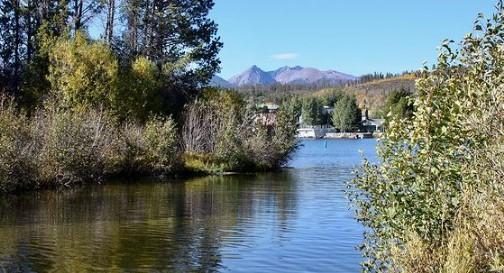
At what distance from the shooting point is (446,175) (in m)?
8.36

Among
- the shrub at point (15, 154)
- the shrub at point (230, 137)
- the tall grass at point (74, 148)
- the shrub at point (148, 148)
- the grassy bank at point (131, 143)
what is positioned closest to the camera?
the shrub at point (15, 154)

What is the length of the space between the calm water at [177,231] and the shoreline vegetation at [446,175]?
5.53 metres

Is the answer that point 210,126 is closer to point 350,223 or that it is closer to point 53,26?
point 53,26

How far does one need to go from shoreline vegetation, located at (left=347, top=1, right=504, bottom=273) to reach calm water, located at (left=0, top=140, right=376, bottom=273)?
553 cm

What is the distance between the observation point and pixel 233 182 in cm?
3638

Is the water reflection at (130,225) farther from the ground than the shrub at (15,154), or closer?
closer

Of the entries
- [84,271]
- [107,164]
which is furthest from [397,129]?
[107,164]

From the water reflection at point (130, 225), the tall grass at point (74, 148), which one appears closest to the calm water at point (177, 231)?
the water reflection at point (130, 225)

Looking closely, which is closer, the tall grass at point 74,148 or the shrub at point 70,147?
the tall grass at point 74,148

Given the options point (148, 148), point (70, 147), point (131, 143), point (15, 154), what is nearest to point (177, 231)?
point (15, 154)

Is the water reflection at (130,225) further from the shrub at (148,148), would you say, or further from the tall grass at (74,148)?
the shrub at (148,148)

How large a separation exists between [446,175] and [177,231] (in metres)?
11.6

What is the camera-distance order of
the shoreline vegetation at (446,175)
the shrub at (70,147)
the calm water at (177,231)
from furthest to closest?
the shrub at (70,147)
the calm water at (177,231)
the shoreline vegetation at (446,175)

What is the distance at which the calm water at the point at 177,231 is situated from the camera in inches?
569
